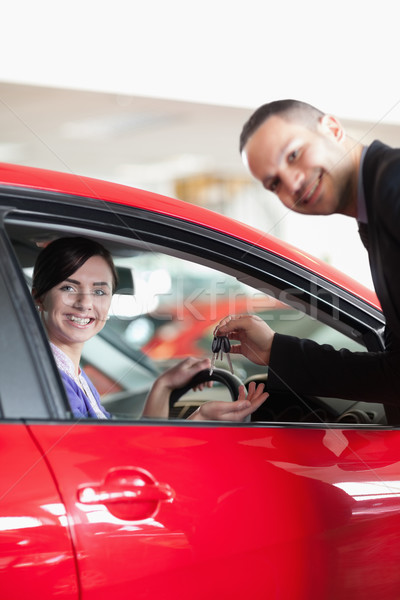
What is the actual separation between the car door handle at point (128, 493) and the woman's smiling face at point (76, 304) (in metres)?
0.73

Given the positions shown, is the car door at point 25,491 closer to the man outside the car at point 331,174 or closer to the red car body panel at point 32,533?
the red car body panel at point 32,533

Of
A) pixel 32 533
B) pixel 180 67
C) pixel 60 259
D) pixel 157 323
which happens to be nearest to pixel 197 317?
pixel 157 323

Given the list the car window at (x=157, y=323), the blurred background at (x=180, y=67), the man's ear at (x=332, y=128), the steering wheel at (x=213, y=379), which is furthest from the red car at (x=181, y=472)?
the blurred background at (x=180, y=67)

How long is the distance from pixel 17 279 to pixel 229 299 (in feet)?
3.86

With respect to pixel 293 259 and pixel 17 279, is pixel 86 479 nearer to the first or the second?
pixel 17 279

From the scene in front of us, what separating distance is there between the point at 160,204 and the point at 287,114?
419mm

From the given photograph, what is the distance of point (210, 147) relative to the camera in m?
17.3

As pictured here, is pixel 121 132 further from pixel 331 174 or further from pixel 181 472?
pixel 181 472

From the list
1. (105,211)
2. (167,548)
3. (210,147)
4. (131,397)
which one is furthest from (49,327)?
(210,147)

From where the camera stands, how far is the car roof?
65.7 inches

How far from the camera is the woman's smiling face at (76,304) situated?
2.08m

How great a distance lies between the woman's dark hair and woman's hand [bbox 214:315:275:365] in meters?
0.42

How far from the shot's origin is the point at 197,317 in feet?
14.2

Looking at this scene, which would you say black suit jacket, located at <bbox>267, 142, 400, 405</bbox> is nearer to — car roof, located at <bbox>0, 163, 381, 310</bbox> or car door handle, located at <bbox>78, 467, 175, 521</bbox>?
car roof, located at <bbox>0, 163, 381, 310</bbox>
